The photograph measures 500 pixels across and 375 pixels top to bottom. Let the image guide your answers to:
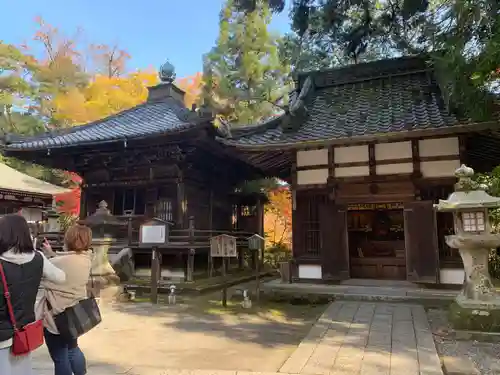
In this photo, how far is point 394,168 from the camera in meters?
9.65

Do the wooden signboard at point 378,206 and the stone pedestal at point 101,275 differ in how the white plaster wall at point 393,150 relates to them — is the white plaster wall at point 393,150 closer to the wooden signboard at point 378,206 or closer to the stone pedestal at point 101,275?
the wooden signboard at point 378,206

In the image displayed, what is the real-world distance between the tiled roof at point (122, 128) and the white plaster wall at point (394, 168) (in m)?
5.57

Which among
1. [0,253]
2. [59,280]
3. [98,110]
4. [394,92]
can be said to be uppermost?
[98,110]

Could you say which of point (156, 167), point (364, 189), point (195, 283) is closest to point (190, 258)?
point (195, 283)

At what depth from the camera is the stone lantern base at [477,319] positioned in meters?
5.61

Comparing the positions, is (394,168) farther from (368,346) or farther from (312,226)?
(368,346)

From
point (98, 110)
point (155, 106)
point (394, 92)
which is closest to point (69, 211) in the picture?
point (98, 110)

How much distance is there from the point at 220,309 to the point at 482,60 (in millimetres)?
7044

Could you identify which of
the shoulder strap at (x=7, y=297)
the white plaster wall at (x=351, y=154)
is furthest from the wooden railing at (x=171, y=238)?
the shoulder strap at (x=7, y=297)

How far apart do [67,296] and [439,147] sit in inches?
356

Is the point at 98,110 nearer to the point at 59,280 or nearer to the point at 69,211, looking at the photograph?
the point at 69,211

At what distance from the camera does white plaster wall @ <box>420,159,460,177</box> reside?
9.07 meters

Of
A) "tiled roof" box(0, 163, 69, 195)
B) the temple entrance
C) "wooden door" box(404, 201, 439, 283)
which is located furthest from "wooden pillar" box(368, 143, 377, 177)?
"tiled roof" box(0, 163, 69, 195)

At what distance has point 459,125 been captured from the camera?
818 centimetres
